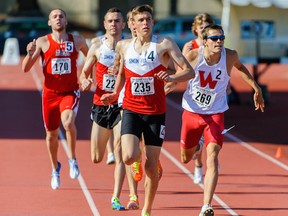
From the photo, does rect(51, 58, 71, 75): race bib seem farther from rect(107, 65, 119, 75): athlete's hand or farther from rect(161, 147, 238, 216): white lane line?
rect(161, 147, 238, 216): white lane line

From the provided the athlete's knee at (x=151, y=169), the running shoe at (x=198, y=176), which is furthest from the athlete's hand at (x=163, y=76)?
the running shoe at (x=198, y=176)

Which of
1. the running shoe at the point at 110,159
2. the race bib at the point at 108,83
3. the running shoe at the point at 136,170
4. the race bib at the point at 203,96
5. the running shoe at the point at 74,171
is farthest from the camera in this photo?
the running shoe at the point at 110,159

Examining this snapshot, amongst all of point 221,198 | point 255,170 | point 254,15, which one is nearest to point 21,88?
point 254,15

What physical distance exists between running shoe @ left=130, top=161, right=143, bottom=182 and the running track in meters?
0.40

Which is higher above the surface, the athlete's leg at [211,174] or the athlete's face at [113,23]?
the athlete's face at [113,23]

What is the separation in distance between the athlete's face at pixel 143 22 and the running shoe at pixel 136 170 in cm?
145

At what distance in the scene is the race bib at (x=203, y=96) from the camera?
10633 millimetres

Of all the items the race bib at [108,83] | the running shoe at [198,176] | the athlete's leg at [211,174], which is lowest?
the running shoe at [198,176]

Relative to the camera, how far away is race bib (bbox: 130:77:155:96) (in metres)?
9.65

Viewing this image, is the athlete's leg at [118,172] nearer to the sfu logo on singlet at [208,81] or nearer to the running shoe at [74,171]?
the sfu logo on singlet at [208,81]

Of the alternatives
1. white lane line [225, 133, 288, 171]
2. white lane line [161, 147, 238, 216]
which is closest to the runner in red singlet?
white lane line [161, 147, 238, 216]

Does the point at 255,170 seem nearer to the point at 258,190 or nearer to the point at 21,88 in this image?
the point at 258,190

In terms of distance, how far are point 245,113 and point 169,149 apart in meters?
6.85

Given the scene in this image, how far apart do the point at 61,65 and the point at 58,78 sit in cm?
17
